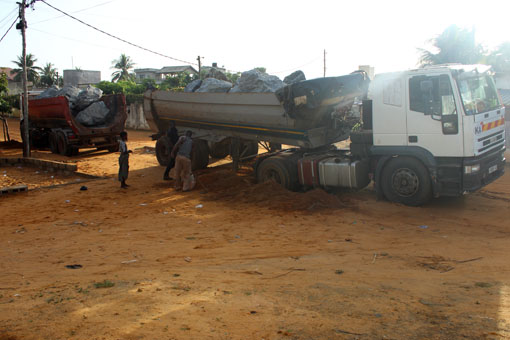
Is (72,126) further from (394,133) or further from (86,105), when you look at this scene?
(394,133)

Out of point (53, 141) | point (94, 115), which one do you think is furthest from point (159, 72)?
point (94, 115)

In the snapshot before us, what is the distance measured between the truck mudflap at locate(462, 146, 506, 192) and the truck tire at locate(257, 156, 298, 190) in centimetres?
341

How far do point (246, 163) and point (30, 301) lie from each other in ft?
28.4

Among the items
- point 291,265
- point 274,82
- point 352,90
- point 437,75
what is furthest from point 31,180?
point 437,75

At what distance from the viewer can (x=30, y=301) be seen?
4031 millimetres

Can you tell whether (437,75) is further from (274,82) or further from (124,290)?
(124,290)

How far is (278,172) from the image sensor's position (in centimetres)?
964

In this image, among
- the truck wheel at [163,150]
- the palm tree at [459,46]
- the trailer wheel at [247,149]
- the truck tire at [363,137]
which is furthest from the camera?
the palm tree at [459,46]

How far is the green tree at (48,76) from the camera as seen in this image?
5767 centimetres

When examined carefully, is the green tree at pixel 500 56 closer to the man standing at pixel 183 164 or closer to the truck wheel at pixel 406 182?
the truck wheel at pixel 406 182

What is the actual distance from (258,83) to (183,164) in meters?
2.53

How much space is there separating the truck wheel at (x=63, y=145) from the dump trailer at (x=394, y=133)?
8561 mm

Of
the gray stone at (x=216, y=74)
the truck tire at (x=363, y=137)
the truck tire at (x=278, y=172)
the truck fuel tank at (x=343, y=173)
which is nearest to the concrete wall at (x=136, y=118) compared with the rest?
the gray stone at (x=216, y=74)

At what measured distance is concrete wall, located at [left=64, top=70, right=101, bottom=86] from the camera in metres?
43.6
